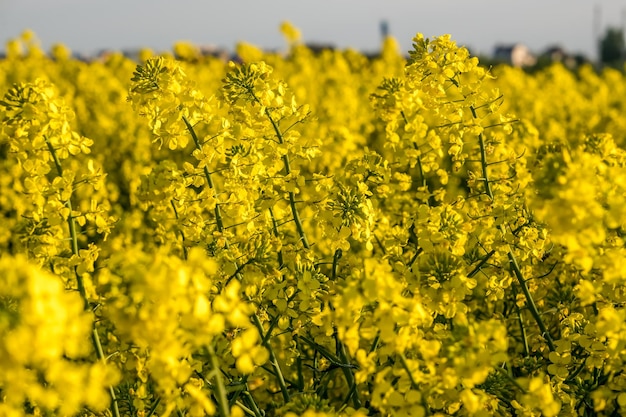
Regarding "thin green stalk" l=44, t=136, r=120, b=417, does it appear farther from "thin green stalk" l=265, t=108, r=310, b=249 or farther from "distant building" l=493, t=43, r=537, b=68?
"distant building" l=493, t=43, r=537, b=68

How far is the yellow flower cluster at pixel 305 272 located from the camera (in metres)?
1.45

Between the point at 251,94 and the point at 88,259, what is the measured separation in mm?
863

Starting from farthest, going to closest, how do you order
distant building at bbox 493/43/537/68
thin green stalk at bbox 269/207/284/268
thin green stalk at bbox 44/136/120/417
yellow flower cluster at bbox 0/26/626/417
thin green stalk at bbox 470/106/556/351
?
distant building at bbox 493/43/537/68 → thin green stalk at bbox 269/207/284/268 → thin green stalk at bbox 470/106/556/351 → thin green stalk at bbox 44/136/120/417 → yellow flower cluster at bbox 0/26/626/417

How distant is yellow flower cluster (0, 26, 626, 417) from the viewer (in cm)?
145

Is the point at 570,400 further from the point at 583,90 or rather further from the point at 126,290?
the point at 583,90

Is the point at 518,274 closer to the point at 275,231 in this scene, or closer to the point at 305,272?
the point at 305,272

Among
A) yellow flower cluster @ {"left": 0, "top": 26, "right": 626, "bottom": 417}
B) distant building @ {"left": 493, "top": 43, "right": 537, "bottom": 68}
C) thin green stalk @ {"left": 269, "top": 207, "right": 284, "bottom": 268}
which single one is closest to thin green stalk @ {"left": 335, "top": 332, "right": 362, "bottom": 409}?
yellow flower cluster @ {"left": 0, "top": 26, "right": 626, "bottom": 417}

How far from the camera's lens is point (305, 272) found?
2.27 m

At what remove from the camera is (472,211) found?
265cm

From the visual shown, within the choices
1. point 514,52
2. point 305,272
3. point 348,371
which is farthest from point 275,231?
point 514,52

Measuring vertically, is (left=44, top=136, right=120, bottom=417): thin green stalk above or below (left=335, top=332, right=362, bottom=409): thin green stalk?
above

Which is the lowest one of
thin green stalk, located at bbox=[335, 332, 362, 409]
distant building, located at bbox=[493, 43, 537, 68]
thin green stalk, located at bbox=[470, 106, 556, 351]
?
thin green stalk, located at bbox=[335, 332, 362, 409]

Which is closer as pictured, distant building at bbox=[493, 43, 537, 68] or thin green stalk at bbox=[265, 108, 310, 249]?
thin green stalk at bbox=[265, 108, 310, 249]

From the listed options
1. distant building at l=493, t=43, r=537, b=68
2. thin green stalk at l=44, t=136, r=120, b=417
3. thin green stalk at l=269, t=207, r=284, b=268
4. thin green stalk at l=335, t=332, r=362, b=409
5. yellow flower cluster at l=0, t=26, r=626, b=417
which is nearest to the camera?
yellow flower cluster at l=0, t=26, r=626, b=417
